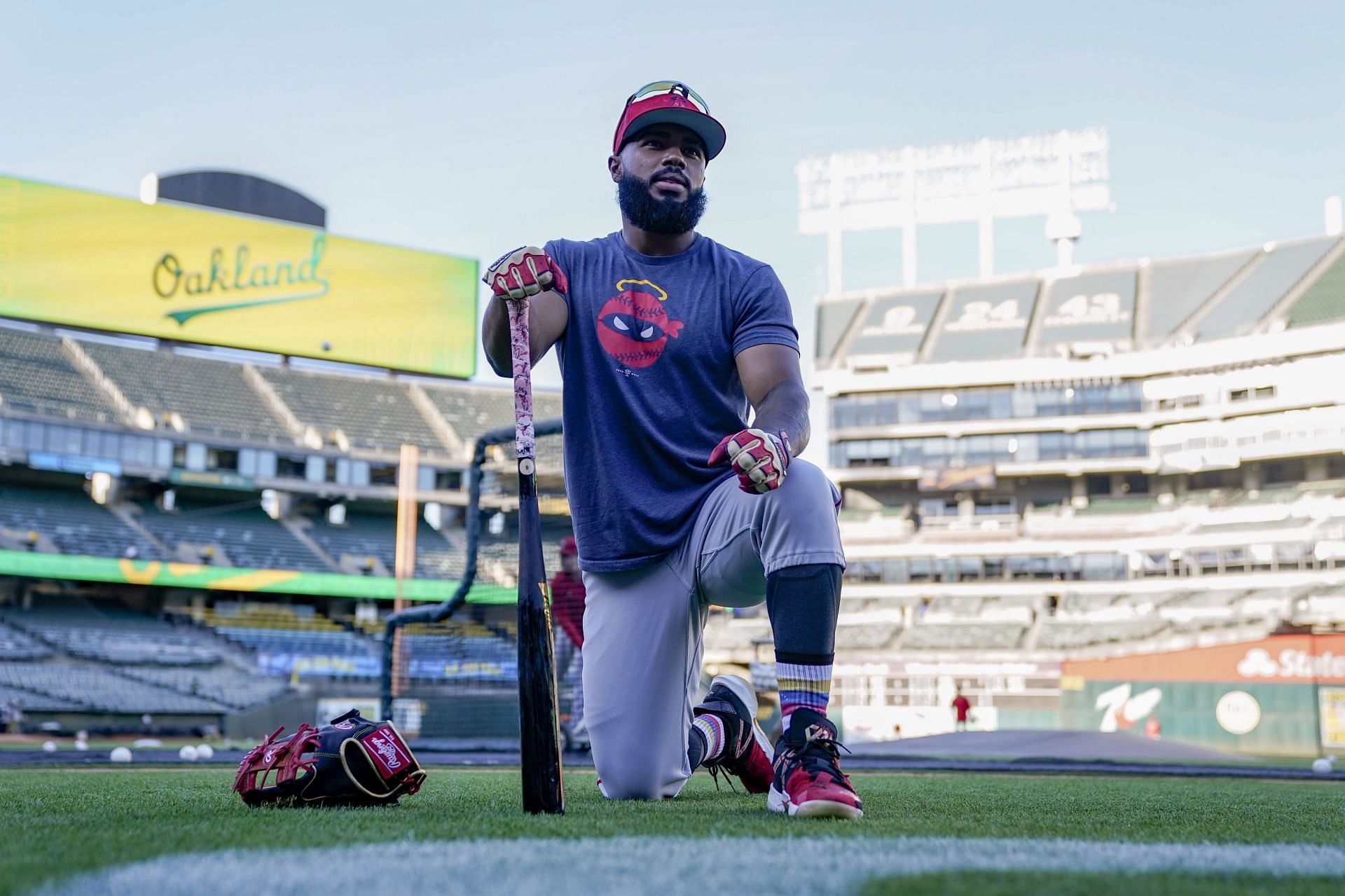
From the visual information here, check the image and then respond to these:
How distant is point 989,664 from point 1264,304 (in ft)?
51.0

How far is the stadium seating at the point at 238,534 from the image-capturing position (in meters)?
35.7

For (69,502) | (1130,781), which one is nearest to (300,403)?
(69,502)

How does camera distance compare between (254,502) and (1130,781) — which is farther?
(254,502)

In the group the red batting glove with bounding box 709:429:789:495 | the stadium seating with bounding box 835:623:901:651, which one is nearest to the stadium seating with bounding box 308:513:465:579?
the stadium seating with bounding box 835:623:901:651

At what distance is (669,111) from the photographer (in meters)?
3.63

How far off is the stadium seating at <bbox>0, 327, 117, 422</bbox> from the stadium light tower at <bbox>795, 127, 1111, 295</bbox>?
87.7 ft

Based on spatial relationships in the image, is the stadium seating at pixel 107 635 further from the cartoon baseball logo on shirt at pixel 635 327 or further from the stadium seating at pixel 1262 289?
the stadium seating at pixel 1262 289

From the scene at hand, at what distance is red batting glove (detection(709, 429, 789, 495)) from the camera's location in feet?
9.39

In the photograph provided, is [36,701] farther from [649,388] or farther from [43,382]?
[649,388]

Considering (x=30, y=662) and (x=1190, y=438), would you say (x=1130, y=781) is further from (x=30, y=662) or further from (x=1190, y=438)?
(x=1190, y=438)

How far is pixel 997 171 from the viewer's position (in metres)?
51.1

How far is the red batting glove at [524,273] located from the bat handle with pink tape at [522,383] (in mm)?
60

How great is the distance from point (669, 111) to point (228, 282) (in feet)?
123

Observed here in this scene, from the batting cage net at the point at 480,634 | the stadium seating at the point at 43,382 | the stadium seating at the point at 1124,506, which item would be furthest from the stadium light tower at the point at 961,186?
the batting cage net at the point at 480,634
